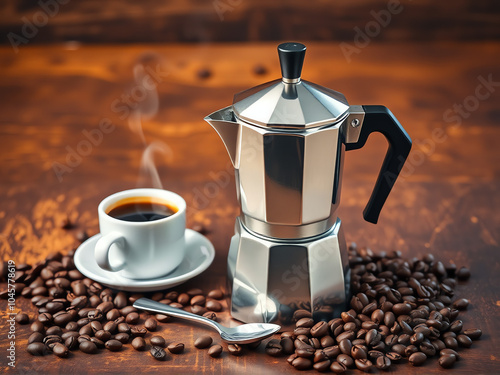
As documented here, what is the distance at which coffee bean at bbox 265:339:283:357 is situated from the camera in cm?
97

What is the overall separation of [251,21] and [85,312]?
1.36m

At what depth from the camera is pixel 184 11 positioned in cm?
214

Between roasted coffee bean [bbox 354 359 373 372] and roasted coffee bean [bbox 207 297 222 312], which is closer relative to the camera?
roasted coffee bean [bbox 354 359 373 372]


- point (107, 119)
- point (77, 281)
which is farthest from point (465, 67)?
point (77, 281)

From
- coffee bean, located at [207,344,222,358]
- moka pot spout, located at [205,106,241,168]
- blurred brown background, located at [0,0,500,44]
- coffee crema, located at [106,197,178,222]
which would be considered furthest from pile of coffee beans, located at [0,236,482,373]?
blurred brown background, located at [0,0,500,44]

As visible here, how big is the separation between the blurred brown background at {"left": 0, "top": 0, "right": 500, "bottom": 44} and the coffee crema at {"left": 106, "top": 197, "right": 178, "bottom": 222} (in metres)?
1.12

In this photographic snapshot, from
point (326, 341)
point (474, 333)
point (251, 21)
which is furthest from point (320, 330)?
point (251, 21)

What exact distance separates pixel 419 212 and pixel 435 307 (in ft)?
1.14

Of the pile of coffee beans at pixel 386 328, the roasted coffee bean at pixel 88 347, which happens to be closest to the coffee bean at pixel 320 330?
the pile of coffee beans at pixel 386 328

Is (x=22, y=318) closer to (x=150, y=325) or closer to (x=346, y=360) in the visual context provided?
(x=150, y=325)

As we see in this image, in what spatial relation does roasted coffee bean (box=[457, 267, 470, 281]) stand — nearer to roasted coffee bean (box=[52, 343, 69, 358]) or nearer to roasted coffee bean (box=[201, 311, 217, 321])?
roasted coffee bean (box=[201, 311, 217, 321])

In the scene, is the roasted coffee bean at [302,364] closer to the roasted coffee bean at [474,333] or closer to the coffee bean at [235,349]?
the coffee bean at [235,349]

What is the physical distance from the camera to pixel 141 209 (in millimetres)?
1173

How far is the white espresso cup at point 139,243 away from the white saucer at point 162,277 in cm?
2
